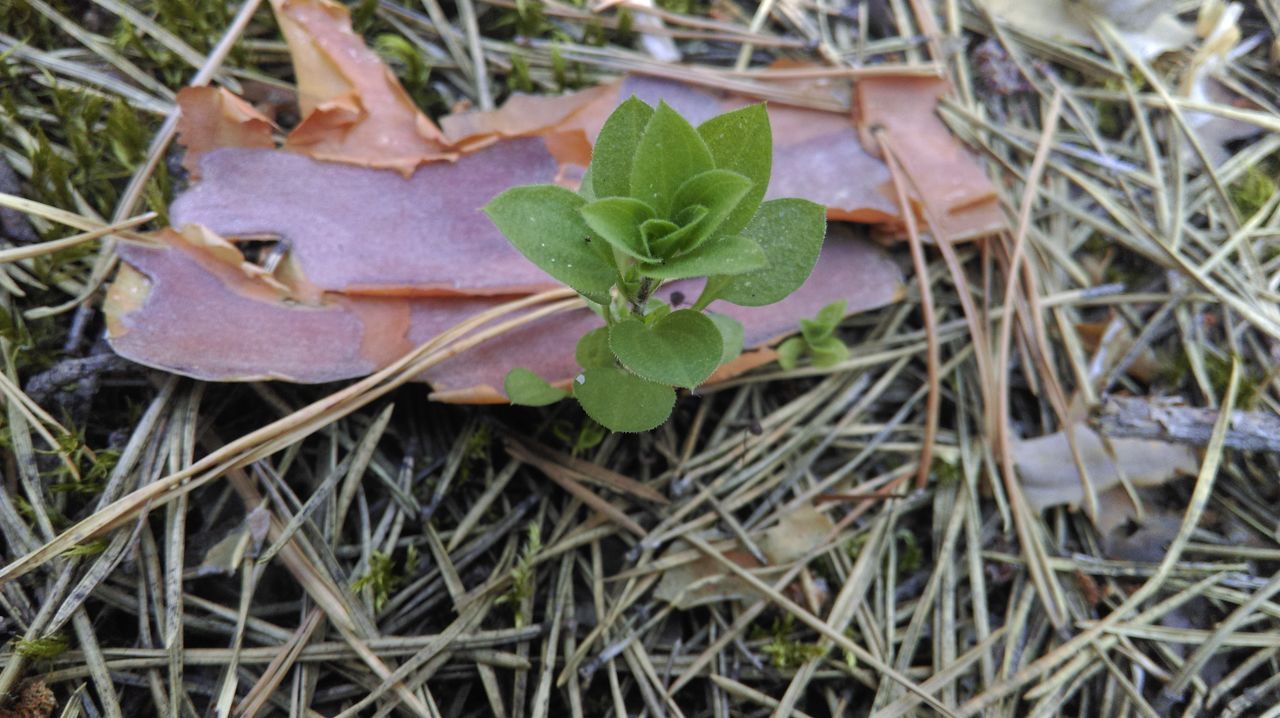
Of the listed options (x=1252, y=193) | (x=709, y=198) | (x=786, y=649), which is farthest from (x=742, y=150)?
(x=1252, y=193)

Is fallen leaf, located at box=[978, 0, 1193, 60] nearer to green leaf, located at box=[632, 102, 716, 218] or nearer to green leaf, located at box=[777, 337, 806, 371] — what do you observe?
green leaf, located at box=[777, 337, 806, 371]

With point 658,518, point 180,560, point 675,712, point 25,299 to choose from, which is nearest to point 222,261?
point 25,299

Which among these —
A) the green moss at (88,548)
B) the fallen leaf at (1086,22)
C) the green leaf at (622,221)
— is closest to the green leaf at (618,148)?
the green leaf at (622,221)

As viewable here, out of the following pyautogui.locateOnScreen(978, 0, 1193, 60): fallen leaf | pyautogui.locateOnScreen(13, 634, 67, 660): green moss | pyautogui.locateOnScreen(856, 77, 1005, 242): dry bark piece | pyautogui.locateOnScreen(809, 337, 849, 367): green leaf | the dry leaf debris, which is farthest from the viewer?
pyautogui.locateOnScreen(978, 0, 1193, 60): fallen leaf

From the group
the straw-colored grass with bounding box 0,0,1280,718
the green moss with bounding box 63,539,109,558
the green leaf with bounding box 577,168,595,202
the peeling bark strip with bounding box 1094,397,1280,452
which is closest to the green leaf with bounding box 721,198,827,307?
the green leaf with bounding box 577,168,595,202

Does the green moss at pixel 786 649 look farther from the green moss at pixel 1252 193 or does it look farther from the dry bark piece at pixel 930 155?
the green moss at pixel 1252 193

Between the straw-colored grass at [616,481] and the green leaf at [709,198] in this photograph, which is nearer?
the green leaf at [709,198]

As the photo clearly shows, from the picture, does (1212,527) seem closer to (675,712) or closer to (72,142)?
(675,712)
